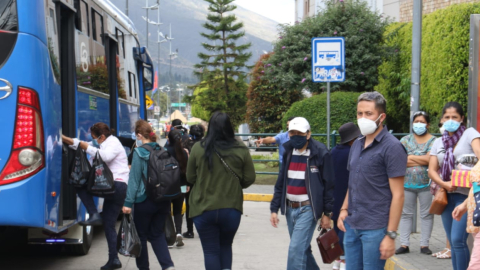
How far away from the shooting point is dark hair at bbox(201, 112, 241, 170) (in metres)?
5.59

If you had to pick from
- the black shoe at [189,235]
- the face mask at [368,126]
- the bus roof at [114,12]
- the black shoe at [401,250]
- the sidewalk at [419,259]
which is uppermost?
the bus roof at [114,12]

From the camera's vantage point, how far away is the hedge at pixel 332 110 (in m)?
18.5

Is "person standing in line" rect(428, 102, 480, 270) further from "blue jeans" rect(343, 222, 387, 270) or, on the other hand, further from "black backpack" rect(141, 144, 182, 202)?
"black backpack" rect(141, 144, 182, 202)

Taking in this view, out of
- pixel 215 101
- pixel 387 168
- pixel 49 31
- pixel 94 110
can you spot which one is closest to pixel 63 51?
pixel 49 31

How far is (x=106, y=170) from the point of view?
7438 millimetres

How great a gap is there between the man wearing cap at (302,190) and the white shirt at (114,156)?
2402mm

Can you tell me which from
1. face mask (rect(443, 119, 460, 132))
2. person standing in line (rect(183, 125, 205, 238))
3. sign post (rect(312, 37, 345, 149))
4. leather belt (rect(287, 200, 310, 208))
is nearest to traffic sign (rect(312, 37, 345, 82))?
sign post (rect(312, 37, 345, 149))

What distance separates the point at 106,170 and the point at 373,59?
1424 cm

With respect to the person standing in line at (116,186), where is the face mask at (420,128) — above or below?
above

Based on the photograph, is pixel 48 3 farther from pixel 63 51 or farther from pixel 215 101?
pixel 215 101

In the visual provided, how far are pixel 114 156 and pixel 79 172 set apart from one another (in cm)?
51

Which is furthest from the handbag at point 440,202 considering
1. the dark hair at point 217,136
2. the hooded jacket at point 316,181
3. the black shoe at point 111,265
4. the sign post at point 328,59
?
the sign post at point 328,59

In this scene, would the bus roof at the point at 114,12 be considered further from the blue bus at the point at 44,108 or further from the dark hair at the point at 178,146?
the dark hair at the point at 178,146

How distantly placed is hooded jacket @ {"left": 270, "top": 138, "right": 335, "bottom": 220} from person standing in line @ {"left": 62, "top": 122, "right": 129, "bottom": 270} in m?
2.40
